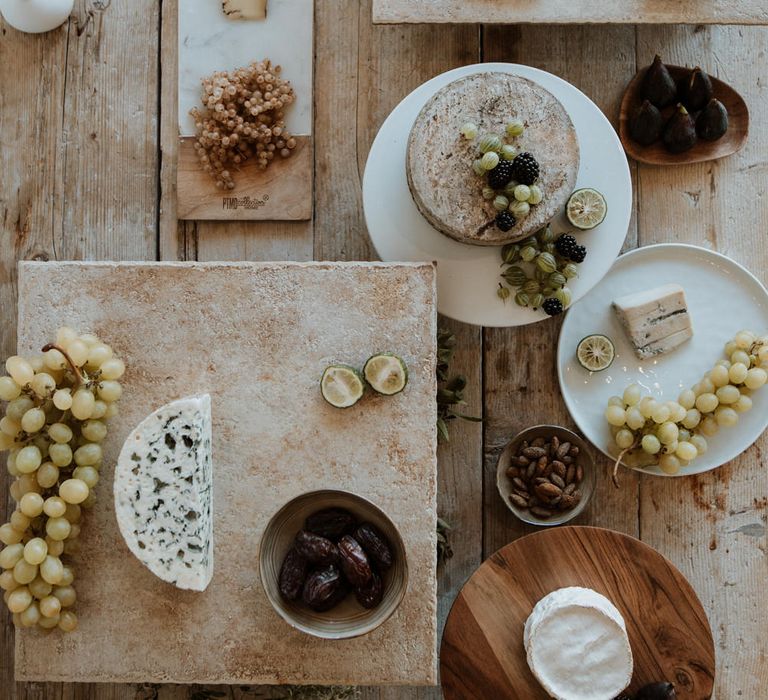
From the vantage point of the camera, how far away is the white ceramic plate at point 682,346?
1.51 meters

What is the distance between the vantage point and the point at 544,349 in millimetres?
1581

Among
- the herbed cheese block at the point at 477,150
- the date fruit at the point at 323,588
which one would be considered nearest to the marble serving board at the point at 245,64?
the herbed cheese block at the point at 477,150

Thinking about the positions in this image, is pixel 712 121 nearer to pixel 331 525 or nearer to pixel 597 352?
pixel 597 352

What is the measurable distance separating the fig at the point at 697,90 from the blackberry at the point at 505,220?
56cm

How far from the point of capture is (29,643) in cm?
129

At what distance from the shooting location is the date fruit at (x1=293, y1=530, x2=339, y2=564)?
118 centimetres

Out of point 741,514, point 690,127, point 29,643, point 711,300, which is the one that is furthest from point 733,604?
point 29,643

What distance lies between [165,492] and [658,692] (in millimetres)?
906

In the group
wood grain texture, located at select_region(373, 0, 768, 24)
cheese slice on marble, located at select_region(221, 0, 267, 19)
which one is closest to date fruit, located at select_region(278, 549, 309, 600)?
wood grain texture, located at select_region(373, 0, 768, 24)

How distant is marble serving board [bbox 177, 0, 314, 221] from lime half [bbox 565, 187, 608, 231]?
54 cm

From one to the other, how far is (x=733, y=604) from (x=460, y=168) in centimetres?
109

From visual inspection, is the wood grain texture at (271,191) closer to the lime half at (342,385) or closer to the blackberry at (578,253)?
the lime half at (342,385)

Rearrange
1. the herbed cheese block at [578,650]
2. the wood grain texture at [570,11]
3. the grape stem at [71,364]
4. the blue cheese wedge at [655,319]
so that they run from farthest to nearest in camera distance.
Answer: the blue cheese wedge at [655,319], the wood grain texture at [570,11], the herbed cheese block at [578,650], the grape stem at [71,364]

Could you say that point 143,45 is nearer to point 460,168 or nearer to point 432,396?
point 460,168
